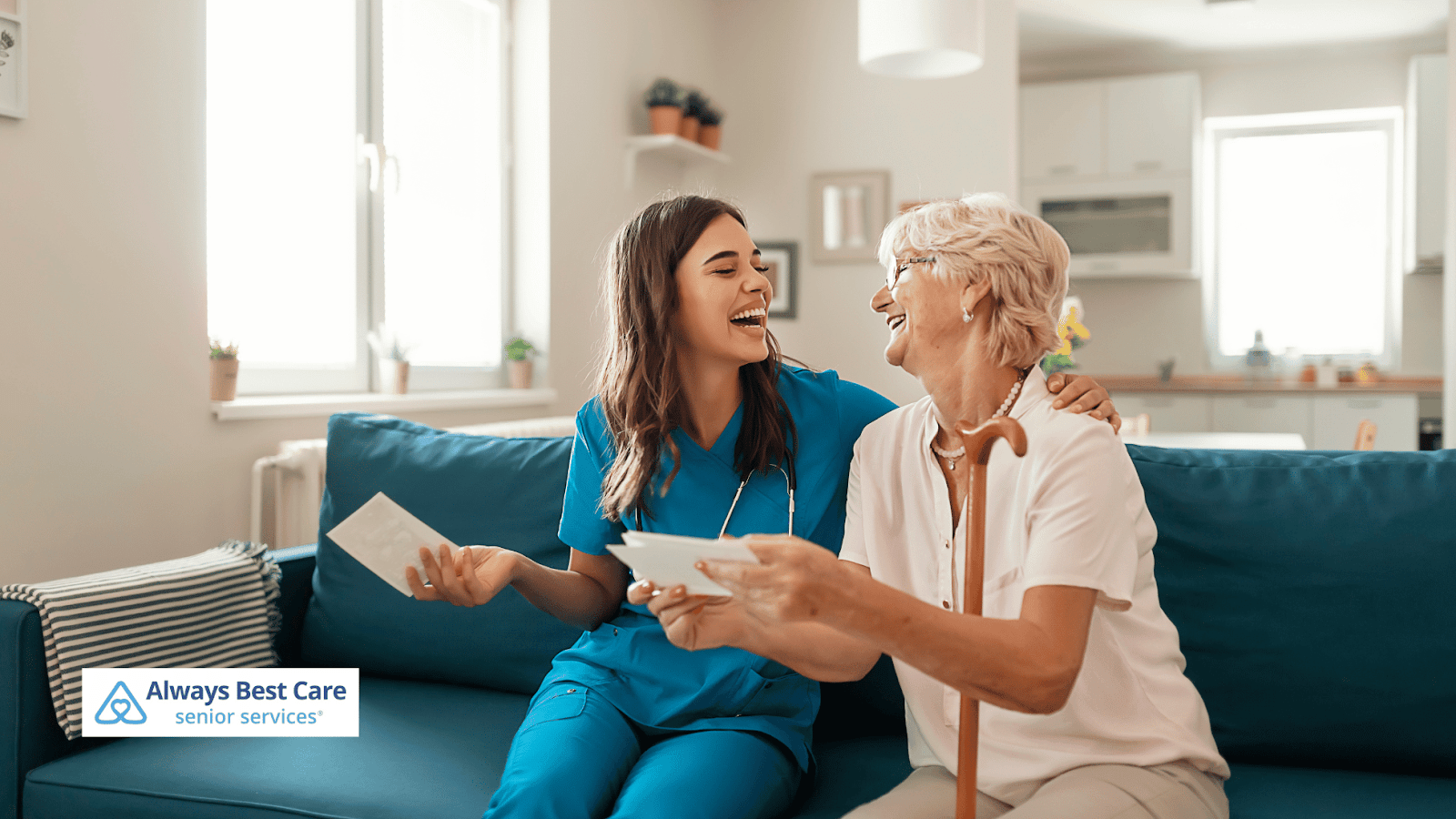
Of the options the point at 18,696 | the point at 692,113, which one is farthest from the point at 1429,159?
the point at 18,696

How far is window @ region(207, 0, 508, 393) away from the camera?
8.84 feet

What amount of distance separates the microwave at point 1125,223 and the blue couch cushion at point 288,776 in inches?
196

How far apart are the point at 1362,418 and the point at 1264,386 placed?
48 centimetres

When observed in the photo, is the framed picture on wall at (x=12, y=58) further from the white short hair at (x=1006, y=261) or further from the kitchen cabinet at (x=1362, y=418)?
the kitchen cabinet at (x=1362, y=418)

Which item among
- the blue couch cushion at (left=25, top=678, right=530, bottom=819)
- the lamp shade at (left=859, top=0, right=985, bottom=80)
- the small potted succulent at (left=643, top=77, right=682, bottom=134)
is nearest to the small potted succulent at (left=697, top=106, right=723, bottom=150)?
the small potted succulent at (left=643, top=77, right=682, bottom=134)

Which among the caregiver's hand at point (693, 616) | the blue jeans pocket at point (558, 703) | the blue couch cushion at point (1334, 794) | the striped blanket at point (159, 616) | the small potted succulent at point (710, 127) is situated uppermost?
the small potted succulent at point (710, 127)

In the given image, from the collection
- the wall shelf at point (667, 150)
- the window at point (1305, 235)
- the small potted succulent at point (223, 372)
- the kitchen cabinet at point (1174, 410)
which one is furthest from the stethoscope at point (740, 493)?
the window at point (1305, 235)

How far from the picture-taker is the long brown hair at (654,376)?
1493 mm

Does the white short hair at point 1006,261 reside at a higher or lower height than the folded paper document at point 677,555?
higher

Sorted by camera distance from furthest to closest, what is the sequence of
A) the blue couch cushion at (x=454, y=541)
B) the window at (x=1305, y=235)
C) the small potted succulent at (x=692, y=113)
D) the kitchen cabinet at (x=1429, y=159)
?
the window at (x=1305, y=235), the kitchen cabinet at (x=1429, y=159), the small potted succulent at (x=692, y=113), the blue couch cushion at (x=454, y=541)

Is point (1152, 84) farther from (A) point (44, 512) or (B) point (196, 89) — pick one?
(A) point (44, 512)

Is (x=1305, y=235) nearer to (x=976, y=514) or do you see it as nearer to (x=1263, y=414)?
(x=1263, y=414)

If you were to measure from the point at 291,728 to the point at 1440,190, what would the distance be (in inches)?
235

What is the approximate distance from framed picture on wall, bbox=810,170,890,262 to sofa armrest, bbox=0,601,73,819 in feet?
12.3
